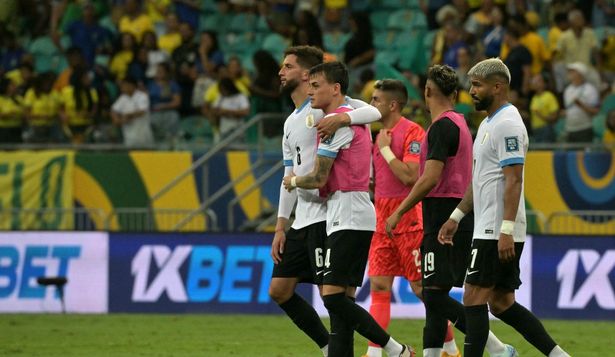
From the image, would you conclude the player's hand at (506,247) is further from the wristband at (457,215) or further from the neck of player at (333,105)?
the neck of player at (333,105)

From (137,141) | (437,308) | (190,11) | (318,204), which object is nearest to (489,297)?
(437,308)

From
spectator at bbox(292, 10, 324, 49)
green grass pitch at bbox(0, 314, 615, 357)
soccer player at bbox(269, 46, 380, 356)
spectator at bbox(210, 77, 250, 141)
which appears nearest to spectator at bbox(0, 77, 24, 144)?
spectator at bbox(210, 77, 250, 141)

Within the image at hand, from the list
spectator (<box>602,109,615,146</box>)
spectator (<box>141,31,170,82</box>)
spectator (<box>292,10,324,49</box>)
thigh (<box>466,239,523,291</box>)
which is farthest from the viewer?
spectator (<box>141,31,170,82</box>)

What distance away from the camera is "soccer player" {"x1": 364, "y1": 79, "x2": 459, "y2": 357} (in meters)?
12.4

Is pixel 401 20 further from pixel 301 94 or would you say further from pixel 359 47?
pixel 301 94

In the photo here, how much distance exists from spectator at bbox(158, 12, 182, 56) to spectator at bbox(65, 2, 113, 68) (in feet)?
3.56

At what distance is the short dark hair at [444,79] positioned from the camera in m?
11.0

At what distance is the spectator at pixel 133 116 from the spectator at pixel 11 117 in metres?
1.66

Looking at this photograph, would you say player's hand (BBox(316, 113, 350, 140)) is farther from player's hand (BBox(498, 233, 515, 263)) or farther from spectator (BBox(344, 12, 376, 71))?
spectator (BBox(344, 12, 376, 71))

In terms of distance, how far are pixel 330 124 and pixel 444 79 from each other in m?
1.06

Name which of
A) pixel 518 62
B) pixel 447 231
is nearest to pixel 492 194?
pixel 447 231

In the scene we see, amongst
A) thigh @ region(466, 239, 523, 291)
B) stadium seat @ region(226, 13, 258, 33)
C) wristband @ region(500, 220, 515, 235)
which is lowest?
thigh @ region(466, 239, 523, 291)

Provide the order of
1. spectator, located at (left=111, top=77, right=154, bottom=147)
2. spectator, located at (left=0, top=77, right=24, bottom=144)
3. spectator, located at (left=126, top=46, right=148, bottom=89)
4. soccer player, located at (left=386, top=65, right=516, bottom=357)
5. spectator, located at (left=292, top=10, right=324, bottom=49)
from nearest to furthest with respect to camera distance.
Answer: soccer player, located at (left=386, top=65, right=516, bottom=357)
spectator, located at (left=292, top=10, right=324, bottom=49)
spectator, located at (left=111, top=77, right=154, bottom=147)
spectator, located at (left=0, top=77, right=24, bottom=144)
spectator, located at (left=126, top=46, right=148, bottom=89)

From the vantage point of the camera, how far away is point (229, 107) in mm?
21781
